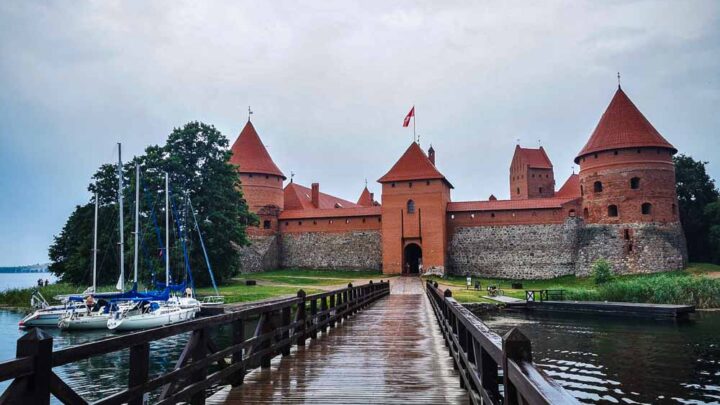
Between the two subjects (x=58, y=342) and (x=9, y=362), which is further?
(x=58, y=342)

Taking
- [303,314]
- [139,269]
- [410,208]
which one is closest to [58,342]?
[303,314]

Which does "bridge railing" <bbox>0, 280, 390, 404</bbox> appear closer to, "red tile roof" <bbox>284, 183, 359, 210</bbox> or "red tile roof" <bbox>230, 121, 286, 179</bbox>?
"red tile roof" <bbox>230, 121, 286, 179</bbox>

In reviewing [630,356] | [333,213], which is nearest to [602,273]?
[630,356]

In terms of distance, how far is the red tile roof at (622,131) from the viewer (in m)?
34.9

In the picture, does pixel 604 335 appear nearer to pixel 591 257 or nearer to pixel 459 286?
pixel 459 286

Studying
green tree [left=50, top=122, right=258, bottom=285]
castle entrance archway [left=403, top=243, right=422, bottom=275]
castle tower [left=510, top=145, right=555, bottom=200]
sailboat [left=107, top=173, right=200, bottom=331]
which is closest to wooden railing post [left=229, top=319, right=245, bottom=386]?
sailboat [left=107, top=173, right=200, bottom=331]

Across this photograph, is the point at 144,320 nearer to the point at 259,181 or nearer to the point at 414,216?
the point at 414,216

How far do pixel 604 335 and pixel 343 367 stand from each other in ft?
45.3

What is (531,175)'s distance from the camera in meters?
58.7

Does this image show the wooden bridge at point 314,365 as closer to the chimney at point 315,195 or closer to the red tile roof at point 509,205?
the red tile roof at point 509,205

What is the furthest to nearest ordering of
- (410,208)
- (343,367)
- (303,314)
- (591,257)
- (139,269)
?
(410,208) → (591,257) → (139,269) → (303,314) → (343,367)

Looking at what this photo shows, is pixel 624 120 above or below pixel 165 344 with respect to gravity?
above

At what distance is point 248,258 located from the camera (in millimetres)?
40969

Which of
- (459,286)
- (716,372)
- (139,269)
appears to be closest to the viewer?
(716,372)
